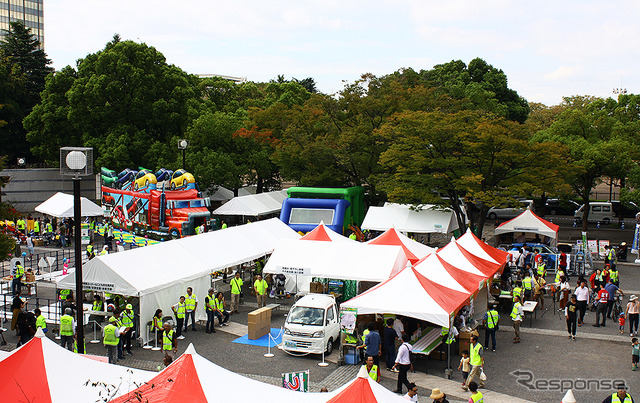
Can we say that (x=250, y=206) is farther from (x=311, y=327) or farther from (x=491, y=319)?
(x=491, y=319)

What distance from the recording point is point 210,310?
1745cm

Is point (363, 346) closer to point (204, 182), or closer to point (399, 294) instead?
point (399, 294)

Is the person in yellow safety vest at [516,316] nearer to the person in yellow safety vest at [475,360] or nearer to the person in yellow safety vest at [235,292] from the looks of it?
the person in yellow safety vest at [475,360]

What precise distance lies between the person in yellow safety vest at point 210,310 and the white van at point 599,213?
107ft

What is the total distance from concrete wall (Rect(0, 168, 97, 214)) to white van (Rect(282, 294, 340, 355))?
3359 cm

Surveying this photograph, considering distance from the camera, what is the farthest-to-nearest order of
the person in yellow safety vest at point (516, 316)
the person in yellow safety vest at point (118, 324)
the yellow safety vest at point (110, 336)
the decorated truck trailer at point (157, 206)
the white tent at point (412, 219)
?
the white tent at point (412, 219), the decorated truck trailer at point (157, 206), the person in yellow safety vest at point (516, 316), the person in yellow safety vest at point (118, 324), the yellow safety vest at point (110, 336)

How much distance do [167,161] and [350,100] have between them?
516 inches

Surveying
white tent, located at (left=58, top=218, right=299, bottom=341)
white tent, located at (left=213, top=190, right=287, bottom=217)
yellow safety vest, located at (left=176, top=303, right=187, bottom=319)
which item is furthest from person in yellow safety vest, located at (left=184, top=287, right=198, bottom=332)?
white tent, located at (left=213, top=190, right=287, bottom=217)

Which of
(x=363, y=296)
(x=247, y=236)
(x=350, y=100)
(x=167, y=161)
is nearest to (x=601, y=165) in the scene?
(x=350, y=100)

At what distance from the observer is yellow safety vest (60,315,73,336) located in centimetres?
1479

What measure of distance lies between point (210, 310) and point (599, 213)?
111 ft

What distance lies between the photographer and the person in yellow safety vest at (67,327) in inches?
583

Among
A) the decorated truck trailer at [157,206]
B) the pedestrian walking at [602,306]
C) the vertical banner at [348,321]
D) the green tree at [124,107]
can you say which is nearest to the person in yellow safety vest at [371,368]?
the vertical banner at [348,321]

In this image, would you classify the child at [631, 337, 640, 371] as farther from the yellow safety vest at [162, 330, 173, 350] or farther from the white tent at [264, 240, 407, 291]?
the yellow safety vest at [162, 330, 173, 350]
